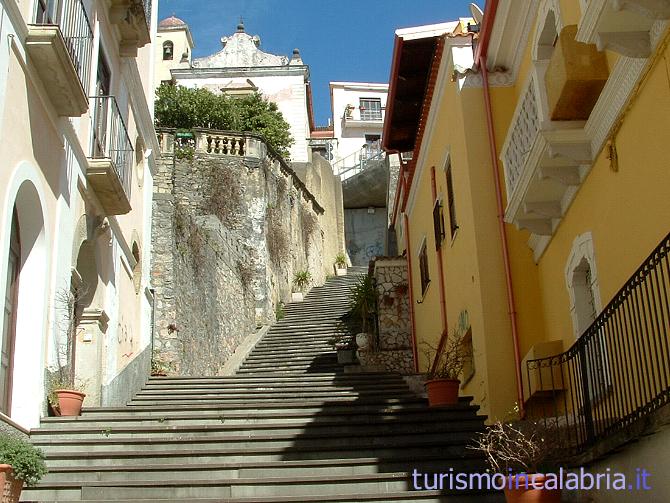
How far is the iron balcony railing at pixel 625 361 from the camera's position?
6297mm

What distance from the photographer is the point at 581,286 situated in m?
9.69

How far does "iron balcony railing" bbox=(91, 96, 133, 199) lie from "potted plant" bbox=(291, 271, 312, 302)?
16551 millimetres

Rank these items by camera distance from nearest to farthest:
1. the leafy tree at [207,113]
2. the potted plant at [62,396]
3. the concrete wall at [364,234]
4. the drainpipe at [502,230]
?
the potted plant at [62,396] < the drainpipe at [502,230] < the leafy tree at [207,113] < the concrete wall at [364,234]

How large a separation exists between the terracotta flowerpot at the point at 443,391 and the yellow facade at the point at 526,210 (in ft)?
1.36

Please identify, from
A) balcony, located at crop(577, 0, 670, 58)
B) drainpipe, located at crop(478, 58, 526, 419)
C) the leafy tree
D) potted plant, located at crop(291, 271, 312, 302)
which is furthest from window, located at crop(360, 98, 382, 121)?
balcony, located at crop(577, 0, 670, 58)

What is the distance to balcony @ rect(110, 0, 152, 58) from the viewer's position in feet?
44.3

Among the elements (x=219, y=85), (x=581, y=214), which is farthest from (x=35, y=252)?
(x=219, y=85)

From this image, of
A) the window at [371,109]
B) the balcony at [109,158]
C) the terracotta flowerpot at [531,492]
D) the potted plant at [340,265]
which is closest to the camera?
the terracotta flowerpot at [531,492]

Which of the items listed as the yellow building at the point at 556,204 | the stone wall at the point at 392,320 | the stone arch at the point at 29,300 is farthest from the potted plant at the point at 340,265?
the stone arch at the point at 29,300

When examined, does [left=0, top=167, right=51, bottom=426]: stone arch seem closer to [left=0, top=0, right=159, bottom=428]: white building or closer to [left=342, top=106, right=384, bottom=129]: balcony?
[left=0, top=0, right=159, bottom=428]: white building

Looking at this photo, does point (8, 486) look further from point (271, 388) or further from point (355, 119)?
point (355, 119)

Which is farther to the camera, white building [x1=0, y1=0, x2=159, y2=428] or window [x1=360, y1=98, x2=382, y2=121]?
window [x1=360, y1=98, x2=382, y2=121]

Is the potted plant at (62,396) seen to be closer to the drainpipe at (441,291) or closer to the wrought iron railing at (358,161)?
the drainpipe at (441,291)

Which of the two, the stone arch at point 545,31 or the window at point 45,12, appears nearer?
the window at point 45,12
